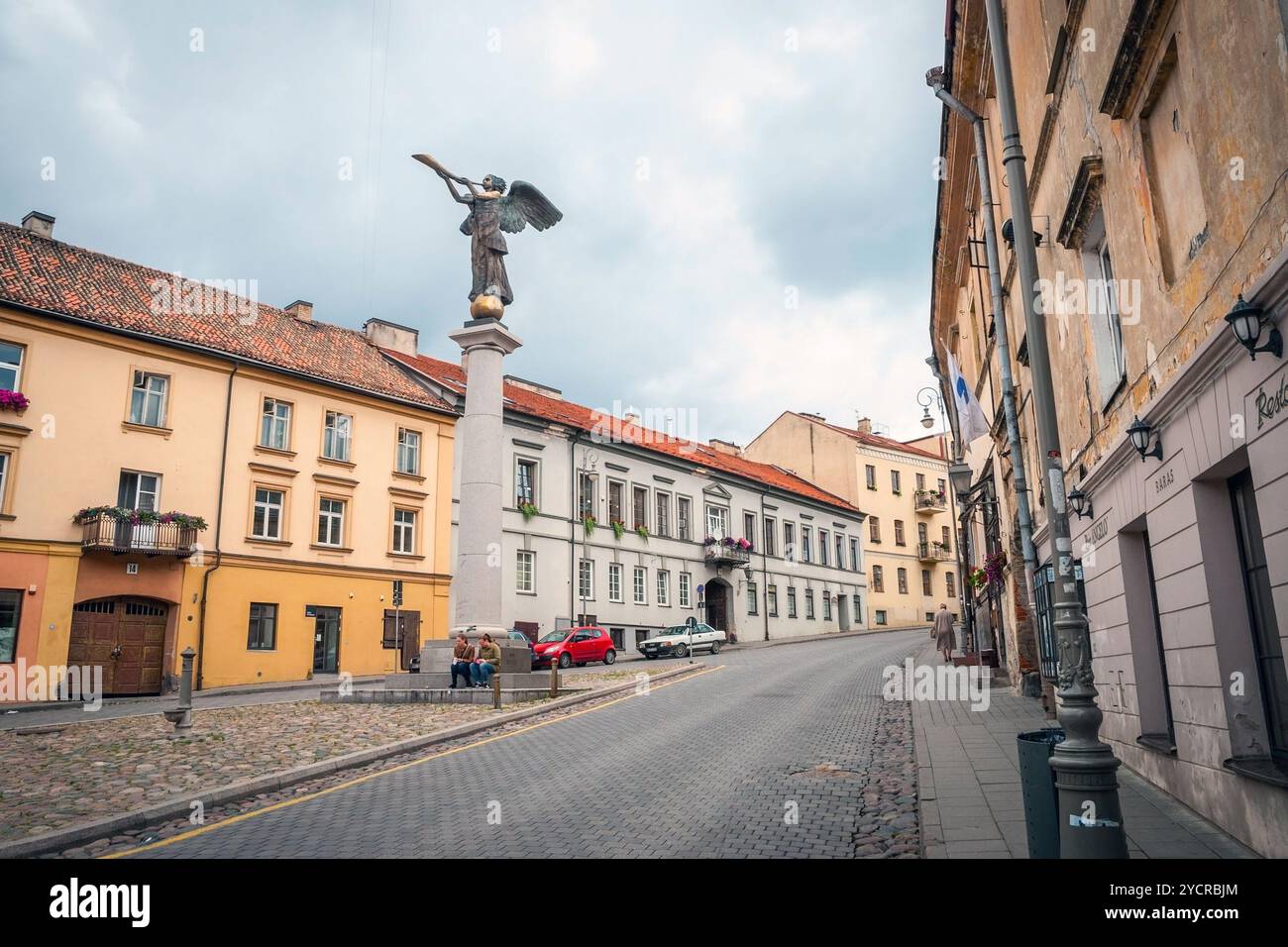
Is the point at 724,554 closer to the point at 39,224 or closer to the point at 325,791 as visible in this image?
the point at 39,224

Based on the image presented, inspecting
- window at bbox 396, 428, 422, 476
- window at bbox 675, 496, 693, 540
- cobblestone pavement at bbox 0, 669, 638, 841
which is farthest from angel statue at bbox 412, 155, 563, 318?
window at bbox 675, 496, 693, 540

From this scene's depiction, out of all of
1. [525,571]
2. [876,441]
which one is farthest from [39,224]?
[876,441]

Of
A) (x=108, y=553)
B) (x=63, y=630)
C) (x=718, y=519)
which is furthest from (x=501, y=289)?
(x=718, y=519)

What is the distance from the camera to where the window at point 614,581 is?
41188 millimetres

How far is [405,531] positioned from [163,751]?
22354 mm

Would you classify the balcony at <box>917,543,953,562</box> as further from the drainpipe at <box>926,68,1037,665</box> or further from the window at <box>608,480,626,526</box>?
the drainpipe at <box>926,68,1037,665</box>

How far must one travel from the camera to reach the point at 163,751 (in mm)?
12633

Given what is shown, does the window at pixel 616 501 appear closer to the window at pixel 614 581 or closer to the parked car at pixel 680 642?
the window at pixel 614 581

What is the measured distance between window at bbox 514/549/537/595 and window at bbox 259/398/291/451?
10.2 m

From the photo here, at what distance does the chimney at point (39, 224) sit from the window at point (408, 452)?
13.2 meters

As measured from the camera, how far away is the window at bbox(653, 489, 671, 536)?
148ft

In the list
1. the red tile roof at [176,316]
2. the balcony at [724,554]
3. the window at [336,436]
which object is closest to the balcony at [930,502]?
the balcony at [724,554]
